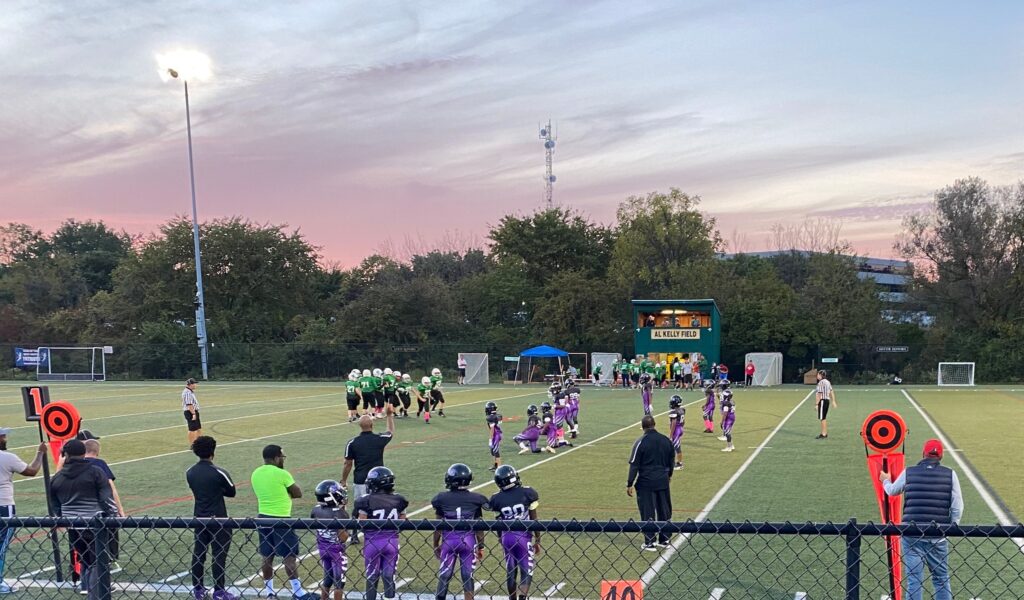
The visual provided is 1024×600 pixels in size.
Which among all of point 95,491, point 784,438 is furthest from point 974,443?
point 95,491

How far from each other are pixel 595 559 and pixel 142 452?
14124 millimetres

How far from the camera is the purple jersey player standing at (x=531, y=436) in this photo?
17.8 meters

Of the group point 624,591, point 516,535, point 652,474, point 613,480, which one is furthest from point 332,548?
point 613,480

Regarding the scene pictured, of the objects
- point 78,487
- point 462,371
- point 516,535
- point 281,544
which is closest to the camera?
point 516,535

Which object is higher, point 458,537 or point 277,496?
point 277,496

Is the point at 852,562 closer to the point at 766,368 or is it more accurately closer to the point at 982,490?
the point at 982,490

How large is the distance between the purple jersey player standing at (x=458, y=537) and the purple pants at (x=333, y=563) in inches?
35.9

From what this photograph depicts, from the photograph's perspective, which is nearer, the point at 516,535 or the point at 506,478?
the point at 516,535

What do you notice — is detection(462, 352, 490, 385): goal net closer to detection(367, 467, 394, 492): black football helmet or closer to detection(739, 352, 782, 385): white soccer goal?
detection(739, 352, 782, 385): white soccer goal

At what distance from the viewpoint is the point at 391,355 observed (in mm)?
57781

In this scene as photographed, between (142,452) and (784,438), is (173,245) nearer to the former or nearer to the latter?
(142,452)

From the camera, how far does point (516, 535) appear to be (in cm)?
738

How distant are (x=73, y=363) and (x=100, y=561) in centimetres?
6543

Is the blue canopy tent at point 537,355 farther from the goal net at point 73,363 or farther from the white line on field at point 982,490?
the goal net at point 73,363
